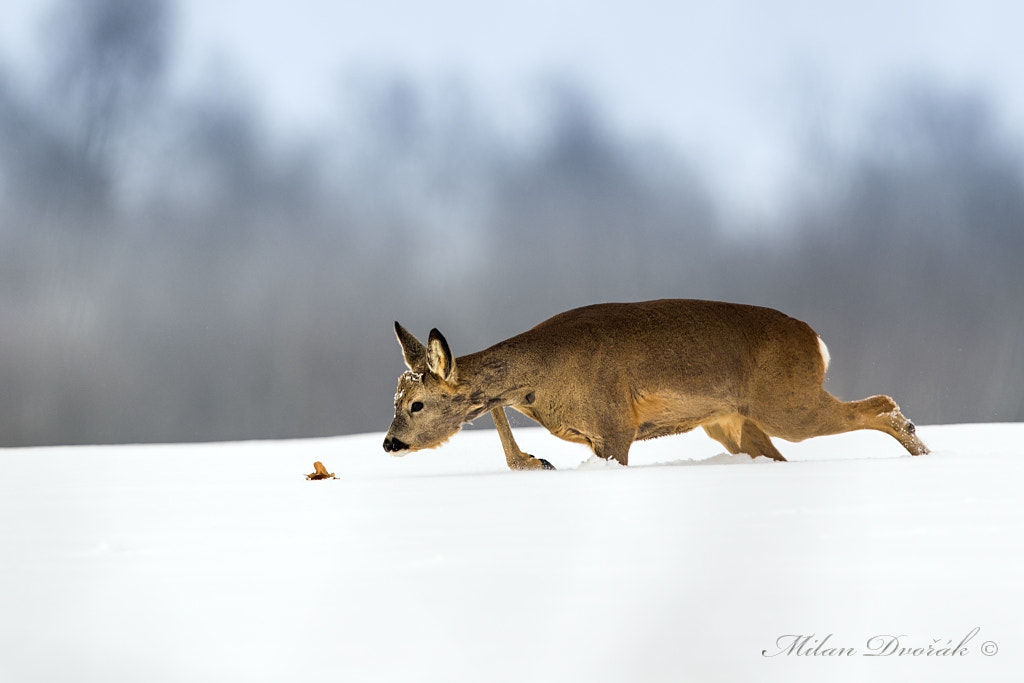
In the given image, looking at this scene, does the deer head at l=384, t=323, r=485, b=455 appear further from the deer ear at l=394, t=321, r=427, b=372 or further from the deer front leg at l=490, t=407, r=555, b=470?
the deer front leg at l=490, t=407, r=555, b=470

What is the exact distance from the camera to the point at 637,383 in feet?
15.9

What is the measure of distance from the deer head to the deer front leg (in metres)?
0.19

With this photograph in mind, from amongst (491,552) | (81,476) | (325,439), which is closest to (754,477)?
(491,552)

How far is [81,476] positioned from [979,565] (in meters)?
4.13

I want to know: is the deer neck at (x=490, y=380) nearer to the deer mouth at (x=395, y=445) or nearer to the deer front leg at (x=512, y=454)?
the deer front leg at (x=512, y=454)

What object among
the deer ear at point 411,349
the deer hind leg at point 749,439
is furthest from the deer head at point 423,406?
the deer hind leg at point 749,439

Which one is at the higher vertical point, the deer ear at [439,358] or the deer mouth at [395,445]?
the deer ear at [439,358]

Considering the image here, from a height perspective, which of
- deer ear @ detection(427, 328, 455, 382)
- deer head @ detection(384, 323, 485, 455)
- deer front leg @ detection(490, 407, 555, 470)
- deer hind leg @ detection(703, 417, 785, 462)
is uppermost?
deer ear @ detection(427, 328, 455, 382)

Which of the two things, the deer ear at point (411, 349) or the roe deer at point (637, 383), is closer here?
the roe deer at point (637, 383)

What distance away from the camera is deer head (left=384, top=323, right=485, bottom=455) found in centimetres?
495

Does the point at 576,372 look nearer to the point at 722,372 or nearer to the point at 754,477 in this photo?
the point at 722,372

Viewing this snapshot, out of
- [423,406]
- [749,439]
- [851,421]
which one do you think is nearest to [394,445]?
[423,406]

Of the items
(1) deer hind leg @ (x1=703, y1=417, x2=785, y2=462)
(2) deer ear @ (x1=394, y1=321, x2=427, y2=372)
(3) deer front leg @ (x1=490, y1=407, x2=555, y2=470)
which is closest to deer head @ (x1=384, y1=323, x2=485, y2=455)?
(2) deer ear @ (x1=394, y1=321, x2=427, y2=372)

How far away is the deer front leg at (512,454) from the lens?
4.96 m
